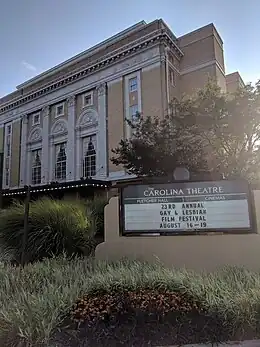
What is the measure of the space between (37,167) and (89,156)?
8.46 metres

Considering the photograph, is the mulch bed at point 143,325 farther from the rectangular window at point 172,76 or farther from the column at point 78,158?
the column at point 78,158

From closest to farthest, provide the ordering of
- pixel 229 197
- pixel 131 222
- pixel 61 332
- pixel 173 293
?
1. pixel 61 332
2. pixel 173 293
3. pixel 229 197
4. pixel 131 222

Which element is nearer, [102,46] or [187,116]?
[187,116]

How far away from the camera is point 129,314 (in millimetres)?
4418

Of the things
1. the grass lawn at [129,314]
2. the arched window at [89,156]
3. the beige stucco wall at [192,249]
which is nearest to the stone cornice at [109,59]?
the arched window at [89,156]

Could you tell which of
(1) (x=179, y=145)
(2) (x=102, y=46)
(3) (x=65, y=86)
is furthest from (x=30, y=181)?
(1) (x=179, y=145)

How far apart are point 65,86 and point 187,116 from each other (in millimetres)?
20375

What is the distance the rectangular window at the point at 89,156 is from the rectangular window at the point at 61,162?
9.19 ft

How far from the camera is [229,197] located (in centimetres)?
820

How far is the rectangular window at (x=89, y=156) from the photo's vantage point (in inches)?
1287

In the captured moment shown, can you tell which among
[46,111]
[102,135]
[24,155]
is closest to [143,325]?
[102,135]

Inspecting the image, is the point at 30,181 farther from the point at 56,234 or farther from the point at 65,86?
the point at 56,234

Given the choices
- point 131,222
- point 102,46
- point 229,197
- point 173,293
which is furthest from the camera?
point 102,46

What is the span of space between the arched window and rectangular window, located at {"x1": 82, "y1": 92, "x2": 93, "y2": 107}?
3.43m
